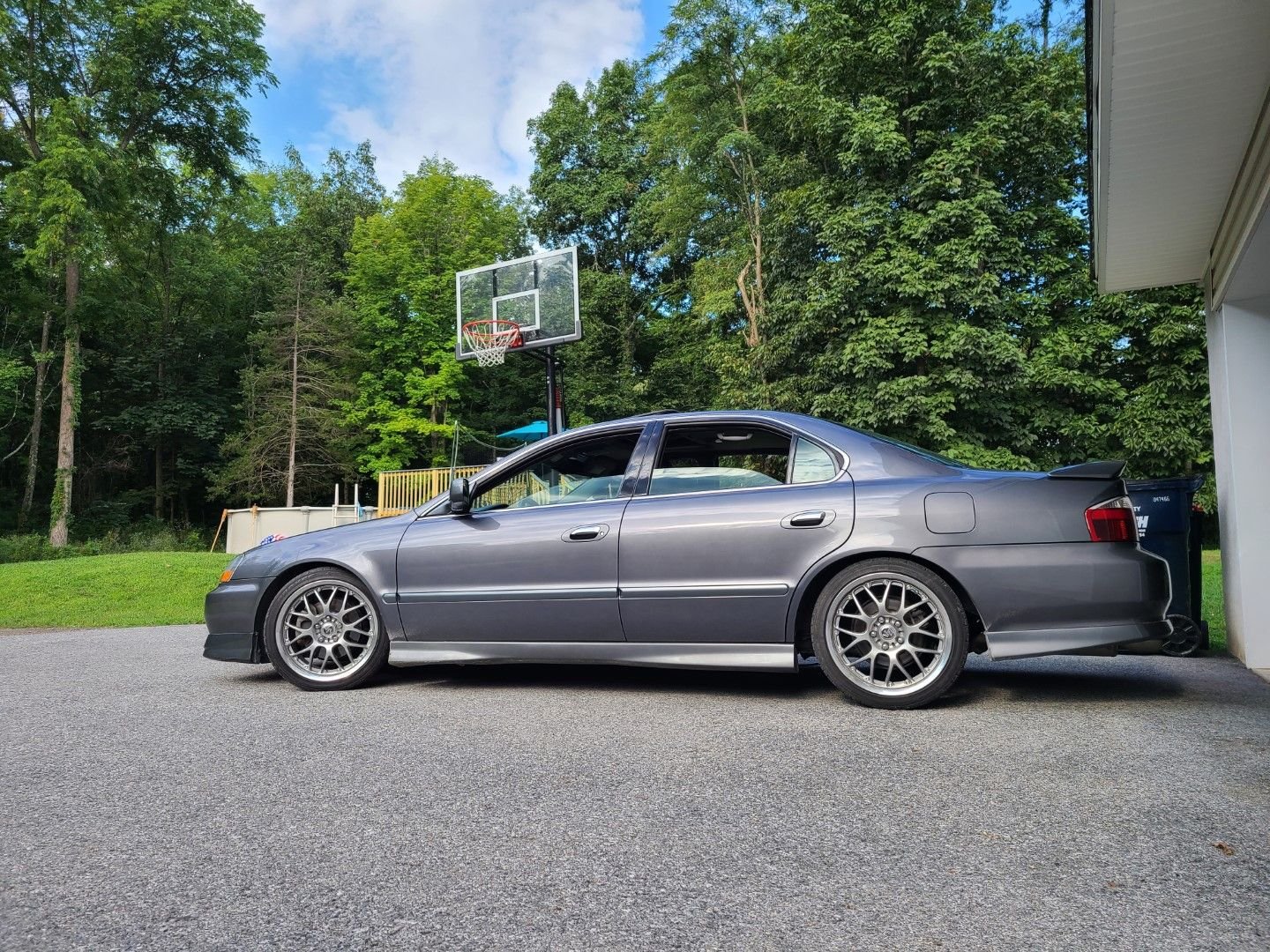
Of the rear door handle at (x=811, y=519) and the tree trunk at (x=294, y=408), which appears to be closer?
the rear door handle at (x=811, y=519)

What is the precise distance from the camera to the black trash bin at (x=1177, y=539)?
6113 mm

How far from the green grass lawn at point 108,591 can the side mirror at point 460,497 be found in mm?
7655

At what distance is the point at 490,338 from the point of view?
61.9ft

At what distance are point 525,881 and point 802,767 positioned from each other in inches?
52.6

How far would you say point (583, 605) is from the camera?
4.65 meters

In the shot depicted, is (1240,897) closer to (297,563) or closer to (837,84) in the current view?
(297,563)

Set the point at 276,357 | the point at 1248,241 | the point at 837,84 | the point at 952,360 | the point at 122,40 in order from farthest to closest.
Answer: the point at 276,357, the point at 122,40, the point at 837,84, the point at 952,360, the point at 1248,241

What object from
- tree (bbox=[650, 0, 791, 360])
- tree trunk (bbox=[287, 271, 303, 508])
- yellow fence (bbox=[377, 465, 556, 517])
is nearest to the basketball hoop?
yellow fence (bbox=[377, 465, 556, 517])

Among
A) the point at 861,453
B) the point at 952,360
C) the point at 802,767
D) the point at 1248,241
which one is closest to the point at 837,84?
the point at 952,360

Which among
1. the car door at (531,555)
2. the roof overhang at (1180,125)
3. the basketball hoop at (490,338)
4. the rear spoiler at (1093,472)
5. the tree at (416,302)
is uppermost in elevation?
the tree at (416,302)

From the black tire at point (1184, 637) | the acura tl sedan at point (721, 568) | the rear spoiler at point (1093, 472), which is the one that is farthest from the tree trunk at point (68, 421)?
the rear spoiler at point (1093, 472)

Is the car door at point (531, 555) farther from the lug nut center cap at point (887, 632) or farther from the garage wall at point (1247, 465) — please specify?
the garage wall at point (1247, 465)

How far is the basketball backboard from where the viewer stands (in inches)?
696

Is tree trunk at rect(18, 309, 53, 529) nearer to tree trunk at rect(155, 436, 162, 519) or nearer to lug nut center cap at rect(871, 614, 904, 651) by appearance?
tree trunk at rect(155, 436, 162, 519)
